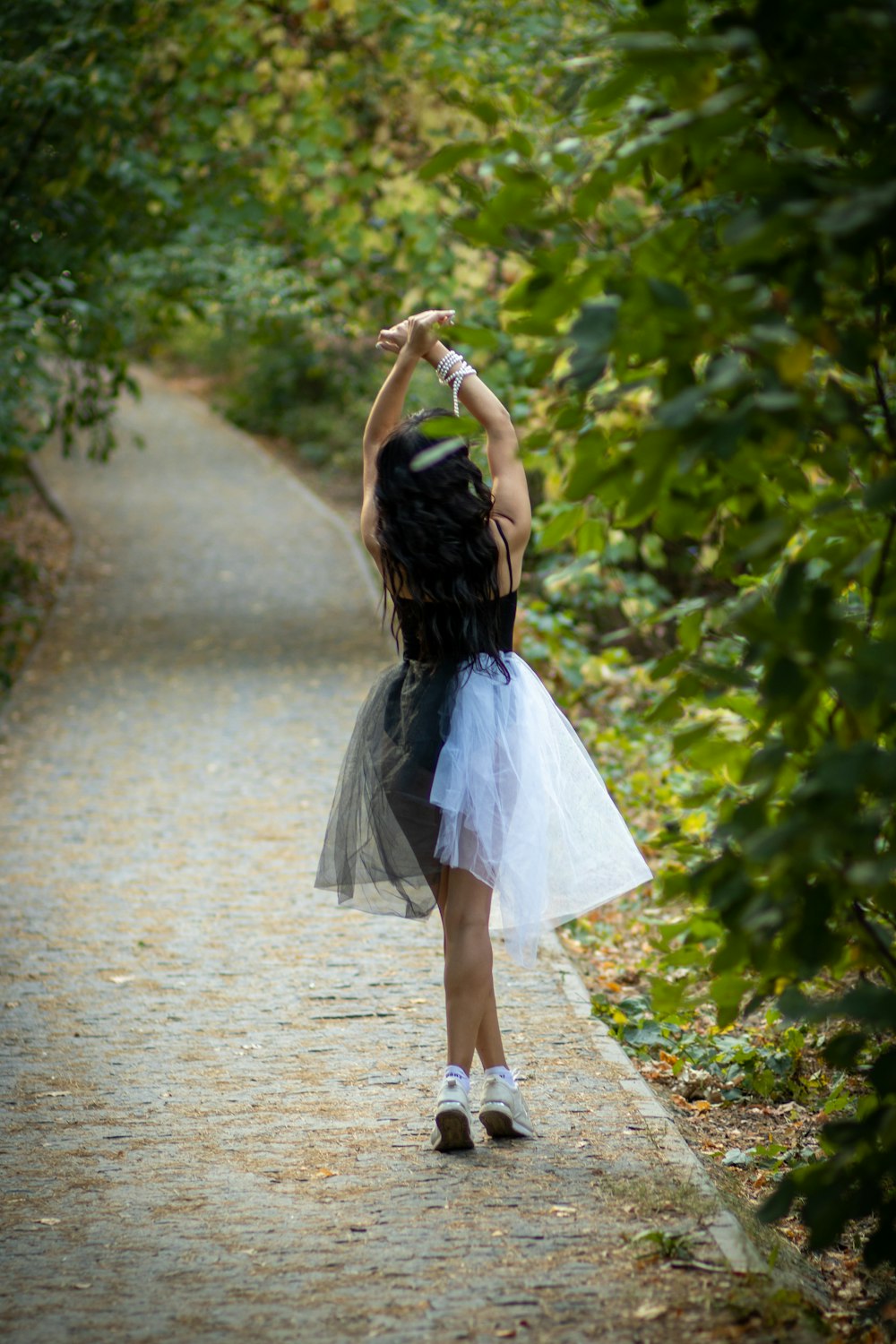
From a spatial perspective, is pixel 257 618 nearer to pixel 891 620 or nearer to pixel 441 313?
pixel 441 313

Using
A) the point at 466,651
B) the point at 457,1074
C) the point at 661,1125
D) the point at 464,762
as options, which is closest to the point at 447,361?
the point at 466,651

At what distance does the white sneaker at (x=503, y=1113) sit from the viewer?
4.04 meters

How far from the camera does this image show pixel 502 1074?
4.09 m

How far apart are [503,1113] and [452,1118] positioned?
183 mm

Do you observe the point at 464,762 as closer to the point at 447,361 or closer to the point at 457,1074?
the point at 457,1074

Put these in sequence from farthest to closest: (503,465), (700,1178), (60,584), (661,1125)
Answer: (60,584)
(661,1125)
(503,465)
(700,1178)

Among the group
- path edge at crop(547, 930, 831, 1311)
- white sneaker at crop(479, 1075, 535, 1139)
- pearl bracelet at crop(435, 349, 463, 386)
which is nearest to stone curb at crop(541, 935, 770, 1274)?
path edge at crop(547, 930, 831, 1311)

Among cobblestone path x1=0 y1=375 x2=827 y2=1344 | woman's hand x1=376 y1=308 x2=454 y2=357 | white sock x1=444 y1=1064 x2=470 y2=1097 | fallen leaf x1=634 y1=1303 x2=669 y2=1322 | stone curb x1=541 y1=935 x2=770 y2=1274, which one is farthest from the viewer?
white sock x1=444 y1=1064 x2=470 y2=1097

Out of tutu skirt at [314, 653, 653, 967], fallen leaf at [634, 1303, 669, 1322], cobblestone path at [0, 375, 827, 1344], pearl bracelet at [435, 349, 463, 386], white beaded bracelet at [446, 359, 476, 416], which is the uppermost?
pearl bracelet at [435, 349, 463, 386]

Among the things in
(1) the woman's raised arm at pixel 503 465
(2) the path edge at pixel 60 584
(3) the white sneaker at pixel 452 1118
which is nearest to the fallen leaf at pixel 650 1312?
(3) the white sneaker at pixel 452 1118

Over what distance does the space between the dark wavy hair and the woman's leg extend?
0.67 metres

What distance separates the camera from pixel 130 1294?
3219mm

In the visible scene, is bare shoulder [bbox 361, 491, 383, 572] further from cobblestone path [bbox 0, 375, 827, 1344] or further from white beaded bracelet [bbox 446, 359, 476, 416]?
cobblestone path [bbox 0, 375, 827, 1344]

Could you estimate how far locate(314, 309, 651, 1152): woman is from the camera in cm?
390
